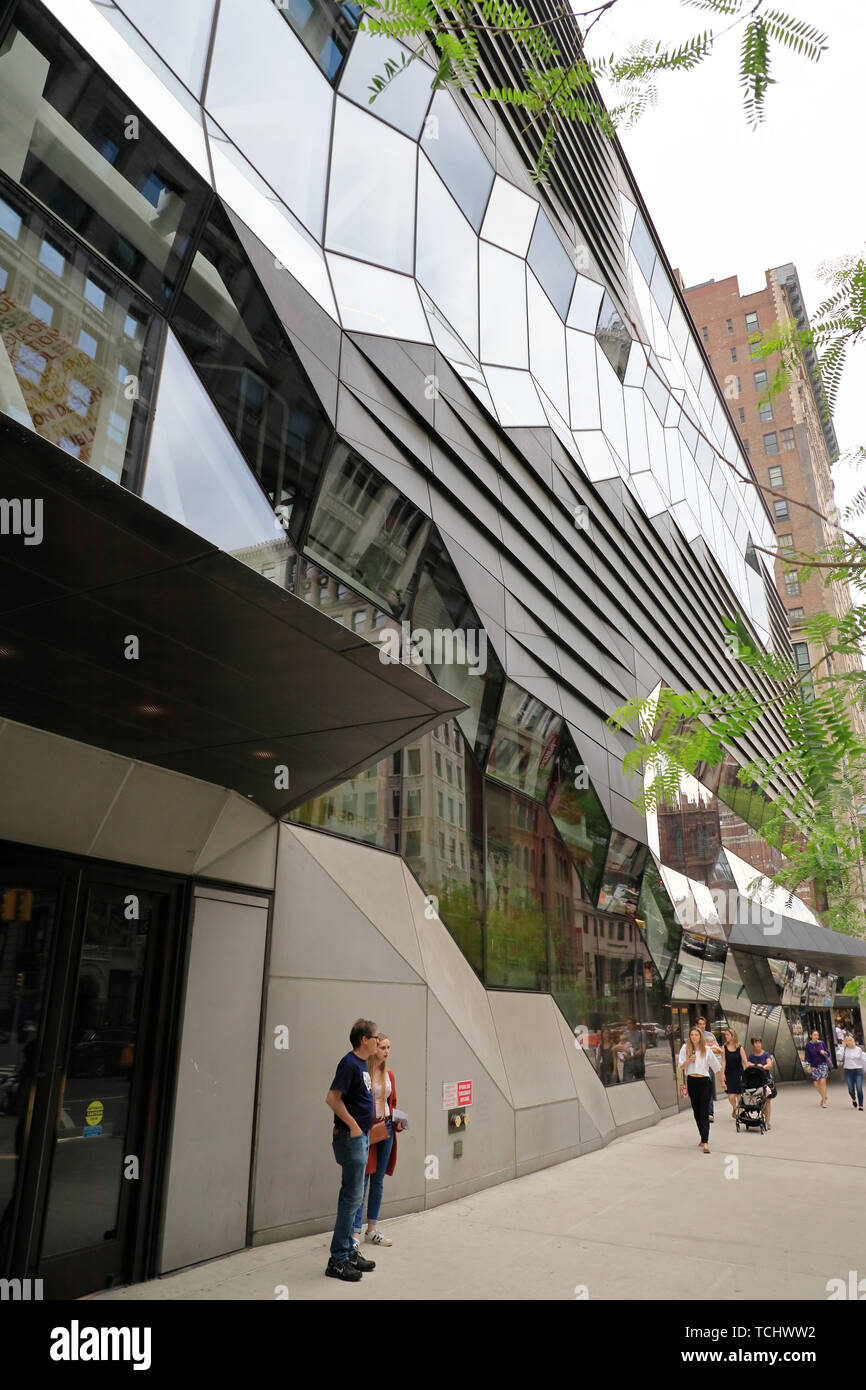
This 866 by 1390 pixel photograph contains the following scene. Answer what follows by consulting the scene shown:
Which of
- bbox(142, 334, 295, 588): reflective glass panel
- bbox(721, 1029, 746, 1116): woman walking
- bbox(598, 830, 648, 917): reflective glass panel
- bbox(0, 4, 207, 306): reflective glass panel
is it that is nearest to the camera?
bbox(0, 4, 207, 306): reflective glass panel

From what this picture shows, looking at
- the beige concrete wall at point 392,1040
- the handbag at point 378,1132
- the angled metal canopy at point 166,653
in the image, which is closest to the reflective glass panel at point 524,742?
the beige concrete wall at point 392,1040

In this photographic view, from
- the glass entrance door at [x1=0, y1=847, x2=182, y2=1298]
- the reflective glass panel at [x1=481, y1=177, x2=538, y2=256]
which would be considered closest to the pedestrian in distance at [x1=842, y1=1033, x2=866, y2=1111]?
the glass entrance door at [x1=0, y1=847, x2=182, y2=1298]

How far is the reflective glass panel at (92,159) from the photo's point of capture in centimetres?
592

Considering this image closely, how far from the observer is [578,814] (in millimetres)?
15898

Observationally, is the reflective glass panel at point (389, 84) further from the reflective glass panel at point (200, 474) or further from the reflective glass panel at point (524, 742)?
the reflective glass panel at point (524, 742)

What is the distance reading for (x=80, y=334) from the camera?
18.3 feet

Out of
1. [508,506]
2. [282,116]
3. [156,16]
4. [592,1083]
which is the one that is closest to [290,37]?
[282,116]

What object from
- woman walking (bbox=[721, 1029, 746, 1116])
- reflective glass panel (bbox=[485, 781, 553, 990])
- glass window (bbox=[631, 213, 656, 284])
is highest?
glass window (bbox=[631, 213, 656, 284])

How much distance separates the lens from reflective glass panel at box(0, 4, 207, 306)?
5922 mm

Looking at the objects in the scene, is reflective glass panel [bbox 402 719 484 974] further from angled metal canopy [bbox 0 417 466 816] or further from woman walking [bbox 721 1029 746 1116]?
woman walking [bbox 721 1029 746 1116]

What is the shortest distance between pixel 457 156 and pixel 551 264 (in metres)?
4.42

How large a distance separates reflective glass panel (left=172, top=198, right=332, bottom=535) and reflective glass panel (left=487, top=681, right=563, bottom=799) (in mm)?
5481

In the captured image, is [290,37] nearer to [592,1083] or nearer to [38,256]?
[38,256]

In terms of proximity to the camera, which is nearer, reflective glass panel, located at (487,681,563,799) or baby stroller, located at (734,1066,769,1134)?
reflective glass panel, located at (487,681,563,799)
